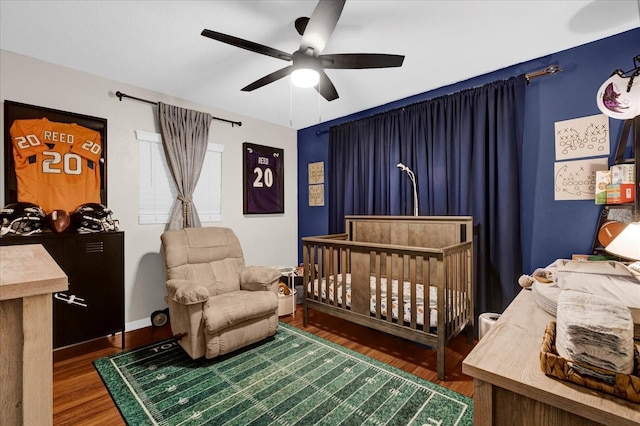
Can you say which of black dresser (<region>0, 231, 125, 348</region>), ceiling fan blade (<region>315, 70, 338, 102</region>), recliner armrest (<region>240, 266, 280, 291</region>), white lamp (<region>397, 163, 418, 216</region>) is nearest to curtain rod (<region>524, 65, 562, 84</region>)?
white lamp (<region>397, 163, 418, 216</region>)

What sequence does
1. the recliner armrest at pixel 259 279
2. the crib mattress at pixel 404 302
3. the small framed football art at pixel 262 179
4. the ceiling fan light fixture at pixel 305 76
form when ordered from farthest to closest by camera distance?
the small framed football art at pixel 262 179
the recliner armrest at pixel 259 279
the crib mattress at pixel 404 302
the ceiling fan light fixture at pixel 305 76

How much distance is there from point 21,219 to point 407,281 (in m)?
3.24

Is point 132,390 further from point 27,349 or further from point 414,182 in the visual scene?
point 414,182

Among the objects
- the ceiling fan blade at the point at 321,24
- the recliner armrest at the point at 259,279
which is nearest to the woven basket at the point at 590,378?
the ceiling fan blade at the point at 321,24

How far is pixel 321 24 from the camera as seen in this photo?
1.58m

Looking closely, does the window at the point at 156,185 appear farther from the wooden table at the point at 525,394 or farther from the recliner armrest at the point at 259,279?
the wooden table at the point at 525,394

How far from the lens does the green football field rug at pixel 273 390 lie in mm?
1652

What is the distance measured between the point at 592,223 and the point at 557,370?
2.15m

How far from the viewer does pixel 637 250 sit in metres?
1.02

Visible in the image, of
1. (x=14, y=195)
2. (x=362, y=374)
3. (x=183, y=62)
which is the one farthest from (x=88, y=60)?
(x=362, y=374)

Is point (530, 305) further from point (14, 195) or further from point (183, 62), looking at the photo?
point (14, 195)

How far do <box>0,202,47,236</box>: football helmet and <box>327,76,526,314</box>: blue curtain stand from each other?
2984 millimetres

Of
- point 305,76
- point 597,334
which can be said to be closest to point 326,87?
point 305,76

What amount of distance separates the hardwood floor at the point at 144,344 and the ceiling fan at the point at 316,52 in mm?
2138
